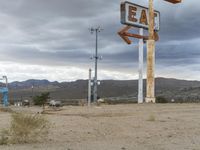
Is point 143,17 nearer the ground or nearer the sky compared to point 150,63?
nearer the sky

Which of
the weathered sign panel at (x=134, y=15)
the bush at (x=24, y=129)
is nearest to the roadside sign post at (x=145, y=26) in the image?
the weathered sign panel at (x=134, y=15)

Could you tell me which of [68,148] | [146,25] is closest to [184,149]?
[68,148]

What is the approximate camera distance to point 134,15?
4969cm

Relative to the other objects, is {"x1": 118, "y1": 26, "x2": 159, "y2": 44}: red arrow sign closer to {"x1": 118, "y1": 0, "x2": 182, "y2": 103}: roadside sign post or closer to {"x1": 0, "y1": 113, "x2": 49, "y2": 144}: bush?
{"x1": 118, "y1": 0, "x2": 182, "y2": 103}: roadside sign post

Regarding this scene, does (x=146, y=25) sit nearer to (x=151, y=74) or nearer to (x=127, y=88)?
(x=151, y=74)

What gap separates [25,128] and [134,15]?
35551 mm

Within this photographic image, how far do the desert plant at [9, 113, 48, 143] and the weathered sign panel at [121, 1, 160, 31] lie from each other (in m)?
32.8

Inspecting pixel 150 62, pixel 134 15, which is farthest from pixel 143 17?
pixel 150 62

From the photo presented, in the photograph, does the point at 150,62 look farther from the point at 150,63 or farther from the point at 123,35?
the point at 123,35

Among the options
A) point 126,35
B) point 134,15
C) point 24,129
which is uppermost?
point 134,15

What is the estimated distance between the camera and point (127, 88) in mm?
169375

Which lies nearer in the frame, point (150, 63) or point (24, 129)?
point (24, 129)

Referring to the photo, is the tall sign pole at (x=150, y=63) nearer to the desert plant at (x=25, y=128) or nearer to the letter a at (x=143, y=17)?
the letter a at (x=143, y=17)

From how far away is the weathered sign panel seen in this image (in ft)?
158
